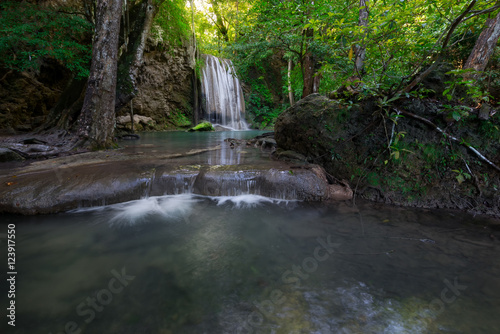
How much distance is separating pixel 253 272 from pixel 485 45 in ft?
14.0

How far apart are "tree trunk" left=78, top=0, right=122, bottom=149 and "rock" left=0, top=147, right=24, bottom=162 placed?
1.17 metres

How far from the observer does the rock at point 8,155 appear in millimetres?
4403

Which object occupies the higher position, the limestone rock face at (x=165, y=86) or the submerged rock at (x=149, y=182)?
the limestone rock face at (x=165, y=86)

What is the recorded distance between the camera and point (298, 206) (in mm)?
3453

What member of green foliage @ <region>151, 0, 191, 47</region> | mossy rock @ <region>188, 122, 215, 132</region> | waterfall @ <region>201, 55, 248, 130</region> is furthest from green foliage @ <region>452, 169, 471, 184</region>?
waterfall @ <region>201, 55, 248, 130</region>

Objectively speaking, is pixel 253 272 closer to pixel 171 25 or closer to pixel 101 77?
pixel 101 77

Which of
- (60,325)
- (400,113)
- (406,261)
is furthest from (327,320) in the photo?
(400,113)

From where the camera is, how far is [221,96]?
1769 centimetres

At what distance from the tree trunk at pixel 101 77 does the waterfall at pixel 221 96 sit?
11623 millimetres

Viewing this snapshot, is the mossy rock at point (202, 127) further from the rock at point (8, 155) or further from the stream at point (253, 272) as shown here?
the stream at point (253, 272)

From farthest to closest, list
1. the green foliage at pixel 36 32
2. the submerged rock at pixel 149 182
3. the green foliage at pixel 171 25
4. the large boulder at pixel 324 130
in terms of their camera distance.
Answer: the green foliage at pixel 171 25 → the green foliage at pixel 36 32 → the large boulder at pixel 324 130 → the submerged rock at pixel 149 182

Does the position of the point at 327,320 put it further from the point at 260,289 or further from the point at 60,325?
the point at 60,325

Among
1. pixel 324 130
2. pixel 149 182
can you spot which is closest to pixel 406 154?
pixel 324 130

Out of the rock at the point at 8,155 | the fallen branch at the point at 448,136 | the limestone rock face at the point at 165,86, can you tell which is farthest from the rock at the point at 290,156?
the limestone rock face at the point at 165,86
